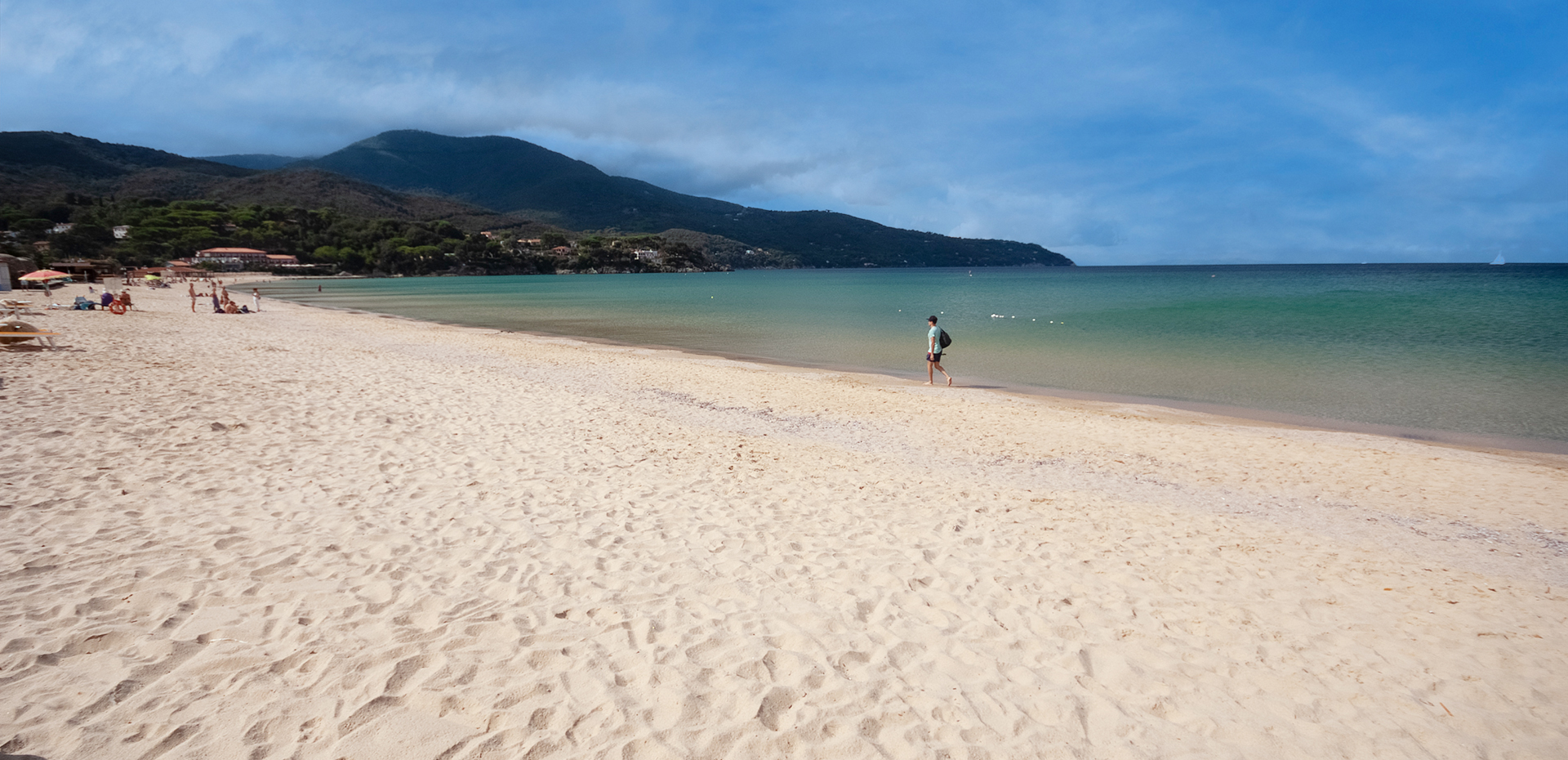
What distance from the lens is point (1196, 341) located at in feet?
86.1

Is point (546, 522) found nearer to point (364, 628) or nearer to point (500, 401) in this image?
point (364, 628)

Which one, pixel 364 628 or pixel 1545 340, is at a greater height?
pixel 1545 340

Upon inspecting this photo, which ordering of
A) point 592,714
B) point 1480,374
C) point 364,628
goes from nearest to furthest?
point 592,714, point 364,628, point 1480,374

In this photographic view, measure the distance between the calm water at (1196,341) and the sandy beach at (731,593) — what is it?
6191 millimetres

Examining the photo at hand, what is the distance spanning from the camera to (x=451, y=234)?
128 metres

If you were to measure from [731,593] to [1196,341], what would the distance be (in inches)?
1092

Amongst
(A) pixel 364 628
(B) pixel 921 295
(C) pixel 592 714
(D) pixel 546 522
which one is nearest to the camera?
(C) pixel 592 714

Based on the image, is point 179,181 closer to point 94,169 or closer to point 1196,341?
point 94,169

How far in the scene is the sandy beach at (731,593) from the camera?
10.1 feet

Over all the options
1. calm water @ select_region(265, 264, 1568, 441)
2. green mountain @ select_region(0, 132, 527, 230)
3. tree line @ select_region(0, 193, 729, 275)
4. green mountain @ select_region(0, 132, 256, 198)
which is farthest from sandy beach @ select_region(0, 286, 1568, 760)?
Answer: green mountain @ select_region(0, 132, 256, 198)

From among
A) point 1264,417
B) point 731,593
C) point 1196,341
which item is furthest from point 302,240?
point 731,593

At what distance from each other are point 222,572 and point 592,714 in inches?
114

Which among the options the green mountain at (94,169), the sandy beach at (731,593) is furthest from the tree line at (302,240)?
the sandy beach at (731,593)

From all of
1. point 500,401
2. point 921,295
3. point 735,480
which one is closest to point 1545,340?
point 735,480
